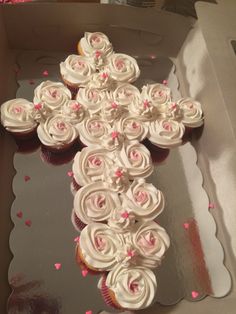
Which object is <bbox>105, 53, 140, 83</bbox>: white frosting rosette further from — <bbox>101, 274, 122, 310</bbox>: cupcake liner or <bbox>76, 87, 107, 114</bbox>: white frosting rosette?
<bbox>101, 274, 122, 310</bbox>: cupcake liner

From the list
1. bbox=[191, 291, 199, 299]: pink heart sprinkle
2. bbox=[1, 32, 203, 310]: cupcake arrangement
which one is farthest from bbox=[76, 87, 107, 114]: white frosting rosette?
bbox=[191, 291, 199, 299]: pink heart sprinkle

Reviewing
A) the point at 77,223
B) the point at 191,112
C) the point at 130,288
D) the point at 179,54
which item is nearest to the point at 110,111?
the point at 191,112

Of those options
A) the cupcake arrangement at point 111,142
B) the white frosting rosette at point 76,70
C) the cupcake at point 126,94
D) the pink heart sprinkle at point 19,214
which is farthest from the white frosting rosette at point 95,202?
the white frosting rosette at point 76,70

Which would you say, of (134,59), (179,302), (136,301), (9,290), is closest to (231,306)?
(179,302)

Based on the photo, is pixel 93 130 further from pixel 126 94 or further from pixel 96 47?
pixel 96 47

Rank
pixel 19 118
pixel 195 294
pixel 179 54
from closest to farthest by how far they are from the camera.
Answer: pixel 195 294
pixel 19 118
pixel 179 54

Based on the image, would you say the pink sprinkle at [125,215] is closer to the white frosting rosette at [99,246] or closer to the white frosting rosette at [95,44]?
the white frosting rosette at [99,246]
